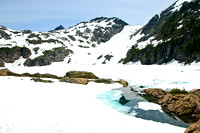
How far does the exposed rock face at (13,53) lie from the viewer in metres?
104

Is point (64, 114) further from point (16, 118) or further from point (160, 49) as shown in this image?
point (160, 49)

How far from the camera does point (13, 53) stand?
357 feet

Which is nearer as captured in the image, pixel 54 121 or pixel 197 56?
pixel 54 121

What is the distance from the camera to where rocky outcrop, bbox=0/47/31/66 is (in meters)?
104

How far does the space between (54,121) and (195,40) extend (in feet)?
166

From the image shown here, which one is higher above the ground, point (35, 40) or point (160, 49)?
point (35, 40)

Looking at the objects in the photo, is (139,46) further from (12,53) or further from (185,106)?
(12,53)

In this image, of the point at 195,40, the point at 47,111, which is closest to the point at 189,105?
the point at 47,111

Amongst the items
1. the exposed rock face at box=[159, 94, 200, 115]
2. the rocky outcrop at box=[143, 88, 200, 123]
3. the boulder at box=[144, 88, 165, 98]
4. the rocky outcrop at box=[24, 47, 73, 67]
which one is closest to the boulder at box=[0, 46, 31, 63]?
the rocky outcrop at box=[24, 47, 73, 67]

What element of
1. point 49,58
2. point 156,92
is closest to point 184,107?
point 156,92

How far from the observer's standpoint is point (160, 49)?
6031 cm

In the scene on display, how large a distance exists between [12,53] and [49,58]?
99.8 ft

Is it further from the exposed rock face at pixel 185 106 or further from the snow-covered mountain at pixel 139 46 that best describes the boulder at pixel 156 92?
the snow-covered mountain at pixel 139 46

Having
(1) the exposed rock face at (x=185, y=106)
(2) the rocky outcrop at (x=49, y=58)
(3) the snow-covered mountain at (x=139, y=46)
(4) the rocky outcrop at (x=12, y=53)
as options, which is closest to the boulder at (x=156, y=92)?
(1) the exposed rock face at (x=185, y=106)
